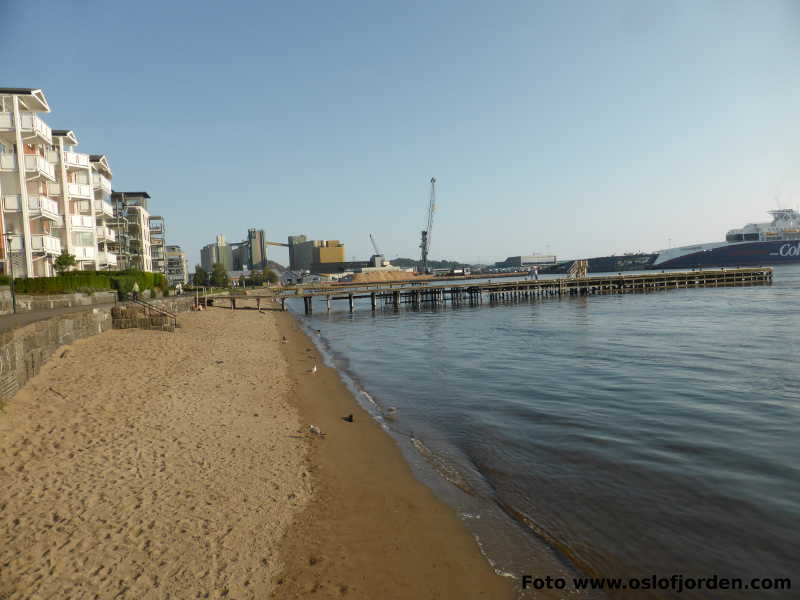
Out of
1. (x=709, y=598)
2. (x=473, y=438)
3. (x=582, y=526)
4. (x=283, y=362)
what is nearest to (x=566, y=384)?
(x=473, y=438)

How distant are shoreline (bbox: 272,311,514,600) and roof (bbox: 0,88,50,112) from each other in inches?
1466

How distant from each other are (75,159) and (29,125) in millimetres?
9414

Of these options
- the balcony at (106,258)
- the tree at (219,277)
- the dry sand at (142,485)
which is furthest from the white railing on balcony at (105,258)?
the tree at (219,277)

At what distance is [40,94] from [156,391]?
109ft

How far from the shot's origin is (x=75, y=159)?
4166 centimetres

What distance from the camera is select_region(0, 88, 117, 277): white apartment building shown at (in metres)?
31.7

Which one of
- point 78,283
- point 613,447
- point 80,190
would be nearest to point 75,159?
point 80,190

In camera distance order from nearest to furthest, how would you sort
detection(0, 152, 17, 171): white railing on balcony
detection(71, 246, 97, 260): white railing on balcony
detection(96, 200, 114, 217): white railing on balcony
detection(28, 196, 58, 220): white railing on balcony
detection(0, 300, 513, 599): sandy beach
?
detection(0, 300, 513, 599): sandy beach → detection(0, 152, 17, 171): white railing on balcony → detection(28, 196, 58, 220): white railing on balcony → detection(71, 246, 97, 260): white railing on balcony → detection(96, 200, 114, 217): white railing on balcony

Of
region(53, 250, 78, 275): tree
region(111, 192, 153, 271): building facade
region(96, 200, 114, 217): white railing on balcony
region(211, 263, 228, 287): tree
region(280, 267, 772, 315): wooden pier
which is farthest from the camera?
region(211, 263, 228, 287): tree

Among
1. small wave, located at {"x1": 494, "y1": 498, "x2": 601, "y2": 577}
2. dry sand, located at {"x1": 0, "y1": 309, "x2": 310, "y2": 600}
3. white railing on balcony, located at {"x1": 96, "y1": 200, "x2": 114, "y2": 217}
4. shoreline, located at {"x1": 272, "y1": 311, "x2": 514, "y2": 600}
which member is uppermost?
white railing on balcony, located at {"x1": 96, "y1": 200, "x2": 114, "y2": 217}

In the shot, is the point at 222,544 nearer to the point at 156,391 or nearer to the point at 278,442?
the point at 278,442

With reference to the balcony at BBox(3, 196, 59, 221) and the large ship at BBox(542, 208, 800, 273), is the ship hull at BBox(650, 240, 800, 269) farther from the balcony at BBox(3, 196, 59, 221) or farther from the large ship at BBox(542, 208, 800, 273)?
the balcony at BBox(3, 196, 59, 221)

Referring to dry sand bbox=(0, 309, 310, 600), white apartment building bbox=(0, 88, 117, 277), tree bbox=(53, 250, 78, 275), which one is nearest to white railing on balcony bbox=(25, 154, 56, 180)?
white apartment building bbox=(0, 88, 117, 277)

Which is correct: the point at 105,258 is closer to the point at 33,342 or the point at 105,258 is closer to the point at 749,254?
the point at 33,342
